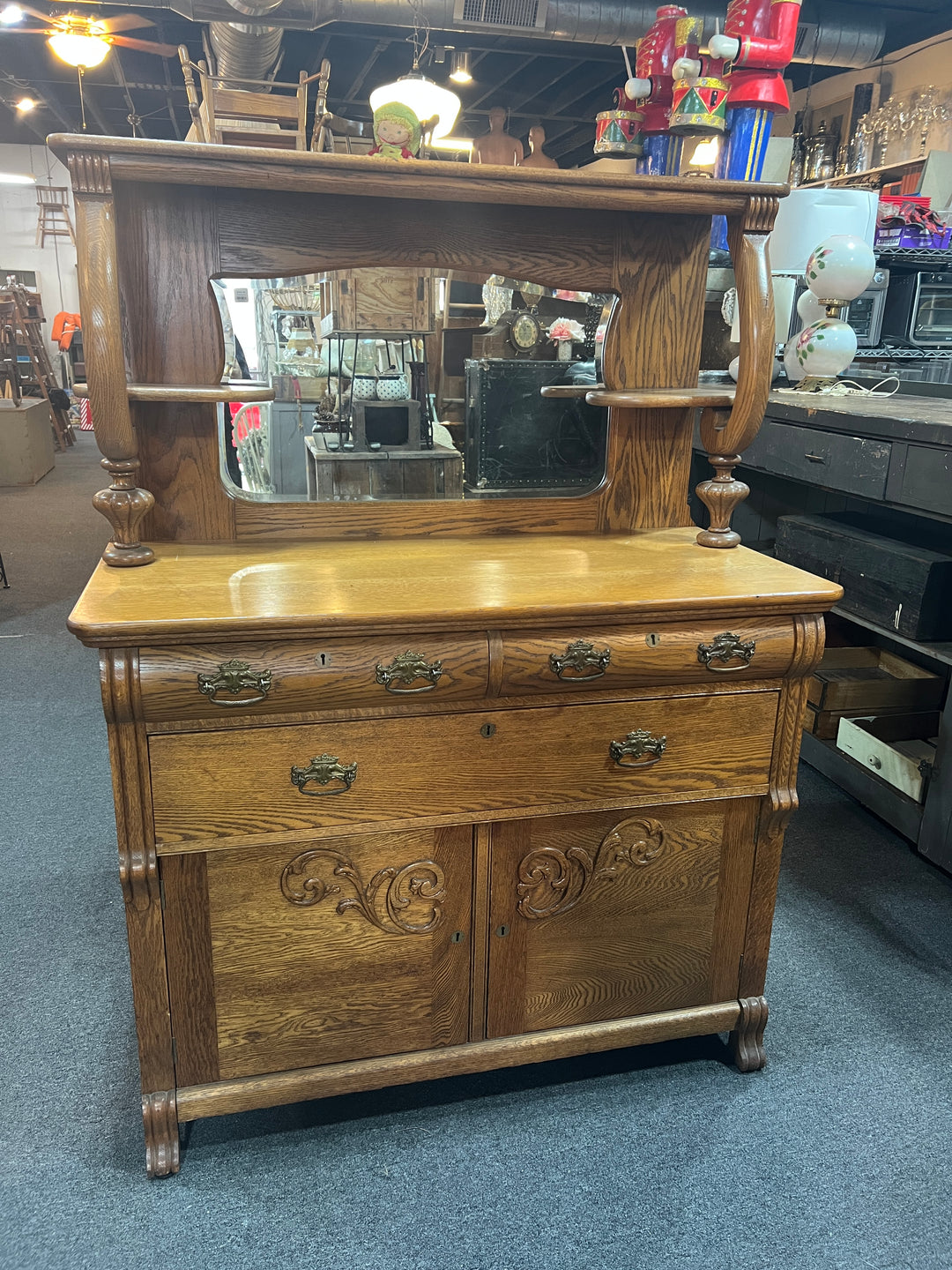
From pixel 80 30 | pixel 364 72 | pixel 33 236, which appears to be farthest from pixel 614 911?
pixel 33 236

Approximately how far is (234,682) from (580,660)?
538 millimetres

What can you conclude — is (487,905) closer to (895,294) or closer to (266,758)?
(266,758)

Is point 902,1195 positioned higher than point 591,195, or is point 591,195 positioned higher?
point 591,195

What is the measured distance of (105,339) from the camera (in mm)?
1451

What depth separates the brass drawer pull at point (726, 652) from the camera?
1542 mm

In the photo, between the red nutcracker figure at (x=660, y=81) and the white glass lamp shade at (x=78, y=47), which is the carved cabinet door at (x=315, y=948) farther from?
the white glass lamp shade at (x=78, y=47)

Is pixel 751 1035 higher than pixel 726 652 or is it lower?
lower

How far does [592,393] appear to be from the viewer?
5.93 feet

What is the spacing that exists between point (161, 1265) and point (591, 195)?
1835mm

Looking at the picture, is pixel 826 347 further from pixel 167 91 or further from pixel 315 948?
pixel 167 91

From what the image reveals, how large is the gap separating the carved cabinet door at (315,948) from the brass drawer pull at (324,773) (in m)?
0.11

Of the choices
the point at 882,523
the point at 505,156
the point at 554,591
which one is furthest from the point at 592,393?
the point at 505,156

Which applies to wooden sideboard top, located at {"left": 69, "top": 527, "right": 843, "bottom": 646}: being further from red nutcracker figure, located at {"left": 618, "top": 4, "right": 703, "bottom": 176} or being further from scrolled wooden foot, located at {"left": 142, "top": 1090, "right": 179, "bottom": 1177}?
red nutcracker figure, located at {"left": 618, "top": 4, "right": 703, "bottom": 176}

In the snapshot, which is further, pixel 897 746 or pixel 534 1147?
pixel 897 746
